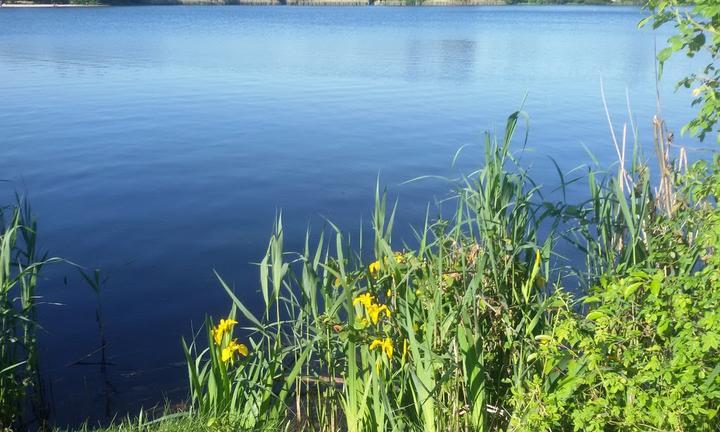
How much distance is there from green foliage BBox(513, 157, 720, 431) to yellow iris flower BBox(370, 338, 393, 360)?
0.65 m

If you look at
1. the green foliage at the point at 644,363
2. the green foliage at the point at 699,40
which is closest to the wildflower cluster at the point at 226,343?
the green foliage at the point at 644,363

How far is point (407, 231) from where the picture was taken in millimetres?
8164

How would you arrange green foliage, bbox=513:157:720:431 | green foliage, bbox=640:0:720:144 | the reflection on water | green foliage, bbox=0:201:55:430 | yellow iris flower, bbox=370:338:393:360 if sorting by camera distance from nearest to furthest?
green foliage, bbox=513:157:720:431 → green foliage, bbox=640:0:720:144 → yellow iris flower, bbox=370:338:393:360 → green foliage, bbox=0:201:55:430 → the reflection on water

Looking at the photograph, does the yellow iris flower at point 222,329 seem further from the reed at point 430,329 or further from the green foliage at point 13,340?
the green foliage at point 13,340

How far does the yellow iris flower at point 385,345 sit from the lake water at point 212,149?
204 centimetres

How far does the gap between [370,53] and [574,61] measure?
7788 millimetres

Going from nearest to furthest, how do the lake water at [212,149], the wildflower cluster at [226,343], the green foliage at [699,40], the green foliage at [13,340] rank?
the green foliage at [699,40], the wildflower cluster at [226,343], the green foliage at [13,340], the lake water at [212,149]

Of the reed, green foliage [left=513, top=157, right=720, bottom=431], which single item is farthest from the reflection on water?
green foliage [left=513, top=157, right=720, bottom=431]

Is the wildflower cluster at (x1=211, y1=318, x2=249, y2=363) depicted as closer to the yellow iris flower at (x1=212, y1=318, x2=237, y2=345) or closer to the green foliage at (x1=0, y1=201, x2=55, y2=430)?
the yellow iris flower at (x1=212, y1=318, x2=237, y2=345)

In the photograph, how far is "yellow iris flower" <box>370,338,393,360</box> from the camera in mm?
3541

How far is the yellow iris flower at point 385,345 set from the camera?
11.6 feet

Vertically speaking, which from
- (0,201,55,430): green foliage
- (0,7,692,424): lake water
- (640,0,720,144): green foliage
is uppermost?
(640,0,720,144): green foliage

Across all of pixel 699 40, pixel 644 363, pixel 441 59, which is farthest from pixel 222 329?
pixel 441 59

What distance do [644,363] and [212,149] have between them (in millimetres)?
10023
